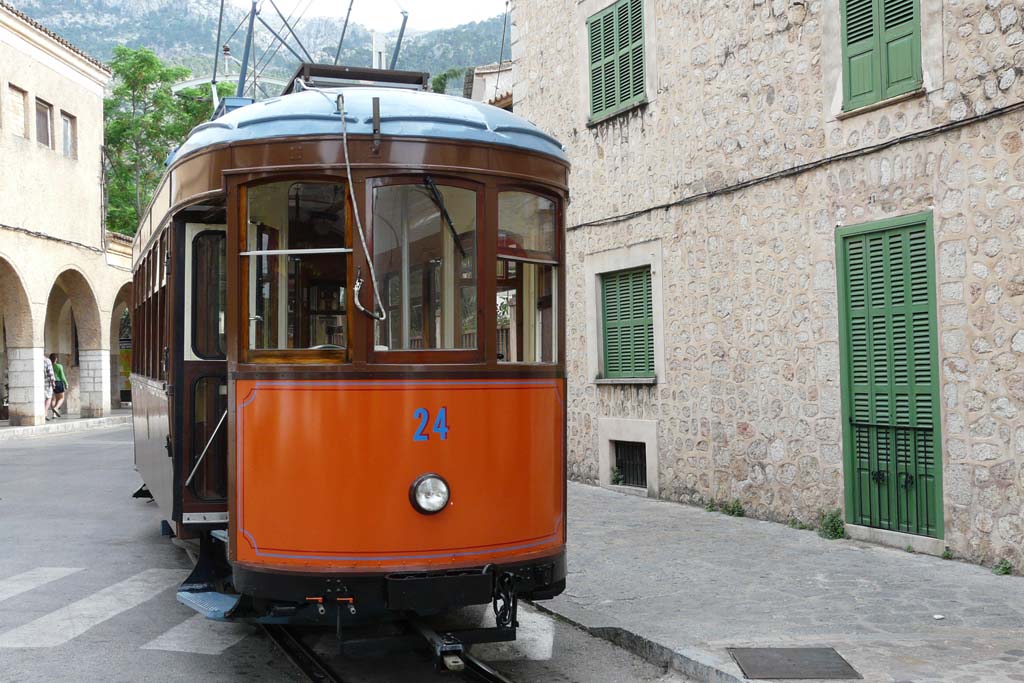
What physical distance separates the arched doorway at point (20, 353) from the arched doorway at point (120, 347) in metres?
6.03

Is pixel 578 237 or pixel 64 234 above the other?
pixel 64 234

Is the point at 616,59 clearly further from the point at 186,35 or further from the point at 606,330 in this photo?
the point at 186,35

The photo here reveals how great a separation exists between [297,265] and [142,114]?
128ft

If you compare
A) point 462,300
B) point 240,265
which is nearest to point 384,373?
point 462,300

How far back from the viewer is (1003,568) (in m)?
7.91

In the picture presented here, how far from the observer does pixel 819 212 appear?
32.1ft

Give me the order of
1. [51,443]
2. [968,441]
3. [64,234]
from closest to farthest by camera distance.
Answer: [968,441] → [51,443] → [64,234]

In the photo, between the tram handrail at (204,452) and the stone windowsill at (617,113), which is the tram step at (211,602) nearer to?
the tram handrail at (204,452)

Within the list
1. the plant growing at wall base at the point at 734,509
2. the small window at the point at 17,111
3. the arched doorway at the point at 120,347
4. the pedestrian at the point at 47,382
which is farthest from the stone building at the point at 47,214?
the plant growing at wall base at the point at 734,509

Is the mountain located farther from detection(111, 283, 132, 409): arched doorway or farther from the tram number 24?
the tram number 24

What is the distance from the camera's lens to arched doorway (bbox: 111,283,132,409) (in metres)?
34.7

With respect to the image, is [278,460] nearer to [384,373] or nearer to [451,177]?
[384,373]

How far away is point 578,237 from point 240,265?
849cm

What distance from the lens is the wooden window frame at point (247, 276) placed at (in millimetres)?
5367
